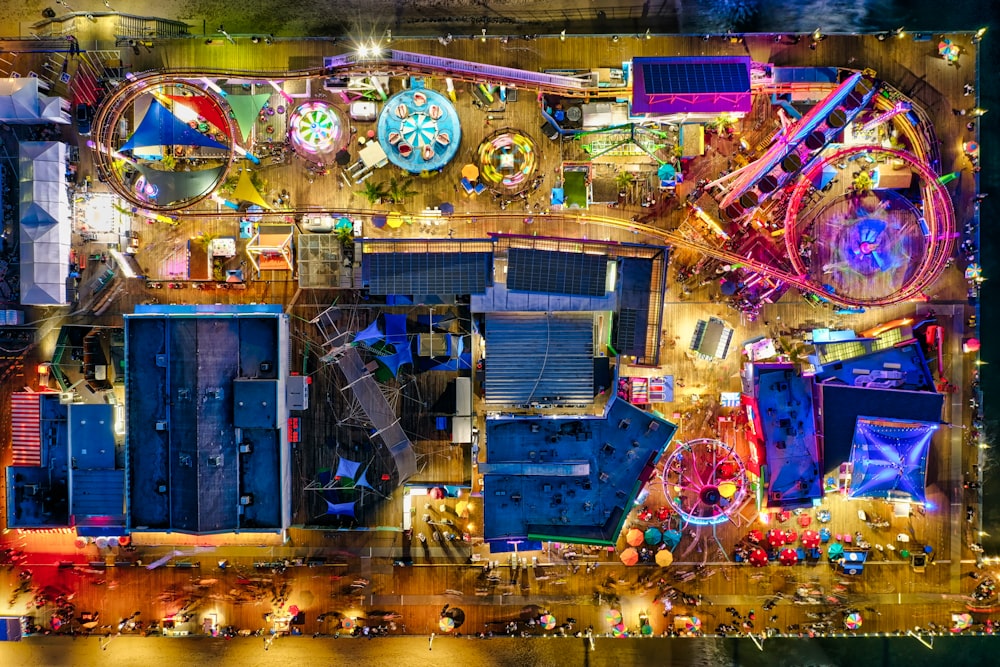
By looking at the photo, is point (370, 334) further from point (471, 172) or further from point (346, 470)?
→ point (471, 172)

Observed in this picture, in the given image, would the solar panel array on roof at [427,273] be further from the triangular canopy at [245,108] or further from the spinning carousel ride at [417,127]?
the triangular canopy at [245,108]

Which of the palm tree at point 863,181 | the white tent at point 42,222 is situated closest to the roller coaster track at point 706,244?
the palm tree at point 863,181

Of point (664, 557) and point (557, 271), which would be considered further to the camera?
point (664, 557)

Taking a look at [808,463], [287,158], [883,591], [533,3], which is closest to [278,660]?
[287,158]

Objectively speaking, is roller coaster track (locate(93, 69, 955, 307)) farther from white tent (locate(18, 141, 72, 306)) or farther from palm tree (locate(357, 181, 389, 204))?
white tent (locate(18, 141, 72, 306))

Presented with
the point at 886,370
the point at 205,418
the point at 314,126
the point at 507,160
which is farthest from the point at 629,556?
the point at 314,126
